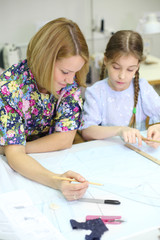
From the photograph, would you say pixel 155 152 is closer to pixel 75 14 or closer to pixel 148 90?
pixel 148 90

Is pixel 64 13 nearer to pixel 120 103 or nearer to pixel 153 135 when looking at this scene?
pixel 120 103

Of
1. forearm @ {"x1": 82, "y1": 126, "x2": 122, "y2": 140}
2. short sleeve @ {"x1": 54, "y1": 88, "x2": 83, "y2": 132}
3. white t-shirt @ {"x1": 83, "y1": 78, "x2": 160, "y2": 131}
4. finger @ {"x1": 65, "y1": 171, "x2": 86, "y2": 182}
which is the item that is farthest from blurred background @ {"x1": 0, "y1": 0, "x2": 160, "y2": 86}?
finger @ {"x1": 65, "y1": 171, "x2": 86, "y2": 182}

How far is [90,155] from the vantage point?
1.22 metres

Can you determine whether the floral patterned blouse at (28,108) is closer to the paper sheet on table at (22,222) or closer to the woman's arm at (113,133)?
the woman's arm at (113,133)

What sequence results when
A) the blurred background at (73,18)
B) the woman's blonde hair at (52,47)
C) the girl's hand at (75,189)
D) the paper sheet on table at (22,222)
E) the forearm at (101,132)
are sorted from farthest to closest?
the blurred background at (73,18)
the forearm at (101,132)
the woman's blonde hair at (52,47)
the girl's hand at (75,189)
the paper sheet on table at (22,222)

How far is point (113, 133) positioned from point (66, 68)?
47 centimetres

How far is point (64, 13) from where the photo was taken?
11.2 feet

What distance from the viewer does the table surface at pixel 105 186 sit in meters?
0.82

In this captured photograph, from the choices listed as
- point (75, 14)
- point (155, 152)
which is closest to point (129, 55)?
point (155, 152)

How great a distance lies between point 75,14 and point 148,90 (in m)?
2.18

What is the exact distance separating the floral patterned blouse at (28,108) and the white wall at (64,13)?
2.34 m

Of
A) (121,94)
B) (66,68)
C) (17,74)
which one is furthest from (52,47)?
(121,94)

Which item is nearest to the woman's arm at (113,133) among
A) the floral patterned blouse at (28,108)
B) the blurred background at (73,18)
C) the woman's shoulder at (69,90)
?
the floral patterned blouse at (28,108)

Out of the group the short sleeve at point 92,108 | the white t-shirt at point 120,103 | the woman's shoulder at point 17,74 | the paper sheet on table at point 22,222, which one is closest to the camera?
the paper sheet on table at point 22,222
